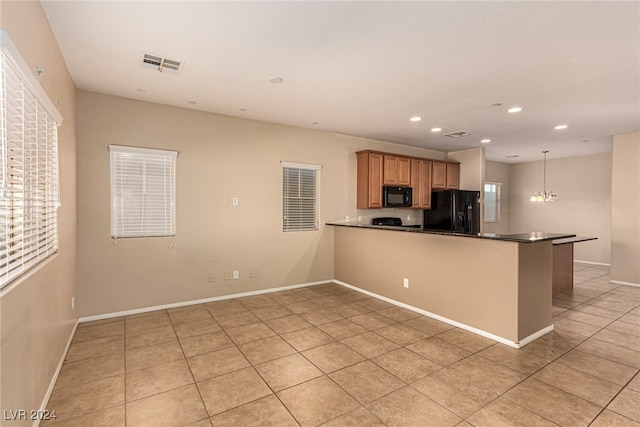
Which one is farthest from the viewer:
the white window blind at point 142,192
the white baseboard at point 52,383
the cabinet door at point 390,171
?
the cabinet door at point 390,171

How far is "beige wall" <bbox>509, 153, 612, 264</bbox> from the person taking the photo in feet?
24.6

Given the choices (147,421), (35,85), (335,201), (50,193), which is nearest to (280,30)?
(35,85)

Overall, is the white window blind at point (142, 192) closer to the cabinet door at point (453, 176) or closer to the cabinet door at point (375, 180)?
the cabinet door at point (375, 180)

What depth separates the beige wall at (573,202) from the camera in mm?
7492

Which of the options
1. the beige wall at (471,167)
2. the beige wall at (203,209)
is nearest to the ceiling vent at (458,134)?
the beige wall at (471,167)

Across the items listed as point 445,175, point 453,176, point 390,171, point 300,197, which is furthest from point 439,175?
point 300,197

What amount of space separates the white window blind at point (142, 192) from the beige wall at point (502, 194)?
8.26 metres

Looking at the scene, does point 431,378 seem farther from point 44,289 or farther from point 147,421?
point 44,289

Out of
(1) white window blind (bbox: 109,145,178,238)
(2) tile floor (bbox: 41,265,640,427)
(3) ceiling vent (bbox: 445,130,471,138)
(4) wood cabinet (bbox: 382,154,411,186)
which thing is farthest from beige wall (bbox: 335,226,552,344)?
(1) white window blind (bbox: 109,145,178,238)

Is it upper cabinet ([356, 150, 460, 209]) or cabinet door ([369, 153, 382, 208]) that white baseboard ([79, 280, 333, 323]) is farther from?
upper cabinet ([356, 150, 460, 209])

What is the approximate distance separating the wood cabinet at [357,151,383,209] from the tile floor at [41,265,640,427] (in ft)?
7.88

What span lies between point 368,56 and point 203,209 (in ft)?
9.87

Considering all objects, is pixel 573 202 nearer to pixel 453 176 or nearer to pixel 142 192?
pixel 453 176

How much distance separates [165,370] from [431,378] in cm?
225
